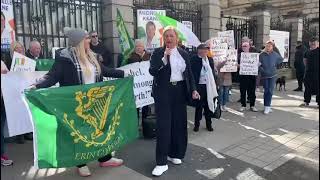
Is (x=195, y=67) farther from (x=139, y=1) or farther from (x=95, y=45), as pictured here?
(x=139, y=1)

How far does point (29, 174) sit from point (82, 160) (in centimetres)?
97

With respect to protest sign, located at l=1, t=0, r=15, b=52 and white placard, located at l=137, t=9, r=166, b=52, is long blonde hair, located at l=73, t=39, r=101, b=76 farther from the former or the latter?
white placard, located at l=137, t=9, r=166, b=52

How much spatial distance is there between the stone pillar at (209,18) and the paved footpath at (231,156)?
4.14 meters

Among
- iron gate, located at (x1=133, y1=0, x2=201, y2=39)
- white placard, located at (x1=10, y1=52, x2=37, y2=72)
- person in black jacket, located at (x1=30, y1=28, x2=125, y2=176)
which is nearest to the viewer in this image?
person in black jacket, located at (x1=30, y1=28, x2=125, y2=176)

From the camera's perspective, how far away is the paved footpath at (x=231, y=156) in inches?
191

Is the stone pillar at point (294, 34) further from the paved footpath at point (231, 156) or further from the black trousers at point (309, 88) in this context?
the paved footpath at point (231, 156)

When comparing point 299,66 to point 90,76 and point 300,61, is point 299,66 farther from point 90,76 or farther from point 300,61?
point 90,76

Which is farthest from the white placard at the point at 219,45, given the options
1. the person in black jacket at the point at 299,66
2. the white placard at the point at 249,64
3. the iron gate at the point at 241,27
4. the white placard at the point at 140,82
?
the person in black jacket at the point at 299,66

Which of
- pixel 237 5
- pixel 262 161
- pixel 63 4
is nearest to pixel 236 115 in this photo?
pixel 262 161

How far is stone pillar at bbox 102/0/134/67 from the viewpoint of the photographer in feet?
27.5

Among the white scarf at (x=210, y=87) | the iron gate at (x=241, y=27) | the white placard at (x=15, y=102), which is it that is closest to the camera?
the white placard at (x=15, y=102)

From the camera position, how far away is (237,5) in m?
30.3

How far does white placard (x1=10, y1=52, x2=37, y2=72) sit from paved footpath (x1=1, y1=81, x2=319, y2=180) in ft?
4.29

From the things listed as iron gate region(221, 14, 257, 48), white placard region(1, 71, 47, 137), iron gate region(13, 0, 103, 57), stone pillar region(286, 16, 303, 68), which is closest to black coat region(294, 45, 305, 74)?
iron gate region(221, 14, 257, 48)
